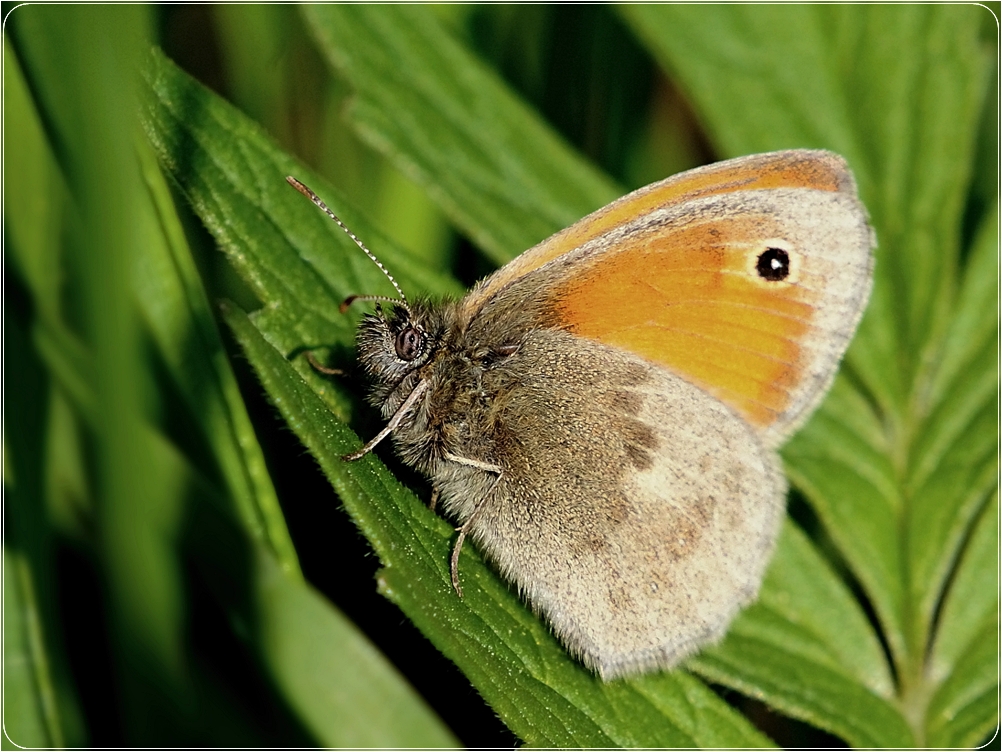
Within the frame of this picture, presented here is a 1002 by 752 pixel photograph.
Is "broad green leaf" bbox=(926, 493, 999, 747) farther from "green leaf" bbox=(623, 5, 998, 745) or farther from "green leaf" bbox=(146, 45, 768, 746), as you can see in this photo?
"green leaf" bbox=(146, 45, 768, 746)

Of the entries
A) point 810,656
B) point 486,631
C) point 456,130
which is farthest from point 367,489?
point 456,130

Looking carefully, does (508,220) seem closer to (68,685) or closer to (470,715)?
(470,715)

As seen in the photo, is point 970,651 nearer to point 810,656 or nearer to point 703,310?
point 810,656

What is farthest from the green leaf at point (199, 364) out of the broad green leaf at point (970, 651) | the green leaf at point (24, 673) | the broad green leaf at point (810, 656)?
the broad green leaf at point (970, 651)

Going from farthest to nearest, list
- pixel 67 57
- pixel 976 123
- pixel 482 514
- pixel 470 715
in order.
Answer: pixel 976 123 < pixel 470 715 < pixel 482 514 < pixel 67 57

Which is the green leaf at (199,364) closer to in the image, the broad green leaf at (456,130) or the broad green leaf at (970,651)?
the broad green leaf at (456,130)

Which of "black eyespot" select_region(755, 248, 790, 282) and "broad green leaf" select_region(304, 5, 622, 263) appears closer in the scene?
"black eyespot" select_region(755, 248, 790, 282)

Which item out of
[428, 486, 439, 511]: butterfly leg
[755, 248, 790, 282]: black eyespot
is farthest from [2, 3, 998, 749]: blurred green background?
[755, 248, 790, 282]: black eyespot

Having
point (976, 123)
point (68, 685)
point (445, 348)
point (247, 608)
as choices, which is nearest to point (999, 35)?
point (976, 123)
